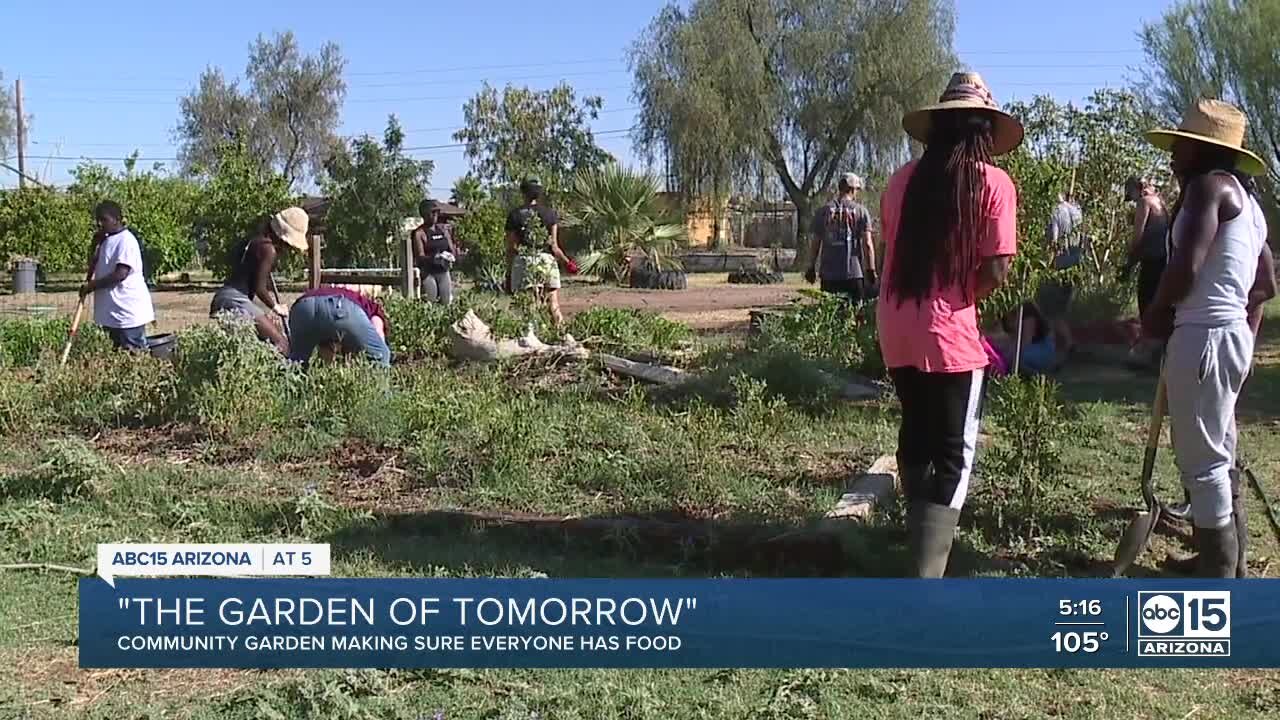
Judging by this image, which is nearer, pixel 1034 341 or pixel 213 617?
pixel 213 617

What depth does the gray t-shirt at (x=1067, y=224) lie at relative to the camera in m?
8.02

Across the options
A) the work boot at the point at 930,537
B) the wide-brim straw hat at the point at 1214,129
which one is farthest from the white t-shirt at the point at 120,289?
the wide-brim straw hat at the point at 1214,129

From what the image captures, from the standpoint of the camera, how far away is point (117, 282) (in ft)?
27.6

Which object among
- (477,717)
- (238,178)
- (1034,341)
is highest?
(238,178)

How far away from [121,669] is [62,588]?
90cm

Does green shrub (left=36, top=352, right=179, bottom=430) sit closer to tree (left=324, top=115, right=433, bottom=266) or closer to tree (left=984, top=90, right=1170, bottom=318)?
tree (left=984, top=90, right=1170, bottom=318)

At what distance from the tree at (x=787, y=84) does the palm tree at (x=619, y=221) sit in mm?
9948

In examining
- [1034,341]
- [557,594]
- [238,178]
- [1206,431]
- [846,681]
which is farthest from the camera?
[238,178]

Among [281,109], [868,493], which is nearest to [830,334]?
[868,493]

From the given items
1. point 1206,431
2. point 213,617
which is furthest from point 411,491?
point 1206,431

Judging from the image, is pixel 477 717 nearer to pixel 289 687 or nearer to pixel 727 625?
pixel 289 687

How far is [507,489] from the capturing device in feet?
17.8

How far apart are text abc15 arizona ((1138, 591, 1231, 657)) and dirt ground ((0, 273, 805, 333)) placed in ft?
31.8

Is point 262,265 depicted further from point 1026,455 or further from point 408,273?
point 408,273
